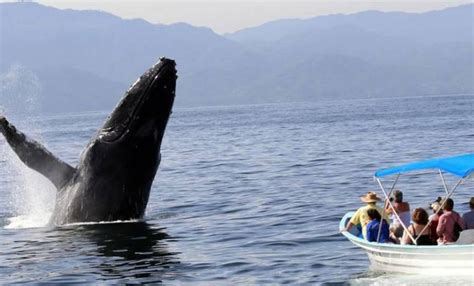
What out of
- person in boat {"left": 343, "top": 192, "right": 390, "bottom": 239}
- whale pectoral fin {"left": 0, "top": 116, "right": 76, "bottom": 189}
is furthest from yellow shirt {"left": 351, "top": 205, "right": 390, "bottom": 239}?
whale pectoral fin {"left": 0, "top": 116, "right": 76, "bottom": 189}

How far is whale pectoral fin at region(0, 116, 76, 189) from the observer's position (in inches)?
784

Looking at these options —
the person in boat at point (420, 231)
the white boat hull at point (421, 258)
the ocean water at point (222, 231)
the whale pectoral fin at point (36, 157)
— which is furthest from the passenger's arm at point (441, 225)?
the whale pectoral fin at point (36, 157)

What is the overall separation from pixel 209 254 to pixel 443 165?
5.38 metres

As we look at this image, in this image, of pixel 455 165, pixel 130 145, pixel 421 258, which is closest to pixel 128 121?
pixel 130 145

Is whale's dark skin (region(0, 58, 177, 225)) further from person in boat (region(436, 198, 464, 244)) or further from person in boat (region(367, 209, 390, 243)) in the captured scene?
person in boat (region(436, 198, 464, 244))

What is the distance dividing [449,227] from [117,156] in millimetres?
8117

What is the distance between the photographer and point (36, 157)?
805 inches

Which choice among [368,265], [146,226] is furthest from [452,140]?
[368,265]

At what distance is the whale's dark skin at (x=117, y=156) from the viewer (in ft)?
64.9

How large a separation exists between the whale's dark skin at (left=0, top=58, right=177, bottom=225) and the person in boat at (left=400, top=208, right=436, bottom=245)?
21.1ft

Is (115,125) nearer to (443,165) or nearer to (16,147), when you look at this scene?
(16,147)

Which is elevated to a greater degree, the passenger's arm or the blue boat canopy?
the blue boat canopy

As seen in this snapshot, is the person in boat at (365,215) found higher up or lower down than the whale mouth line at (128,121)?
lower down

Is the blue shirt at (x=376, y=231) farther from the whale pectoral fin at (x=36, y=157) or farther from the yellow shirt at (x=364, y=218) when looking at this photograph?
the whale pectoral fin at (x=36, y=157)
